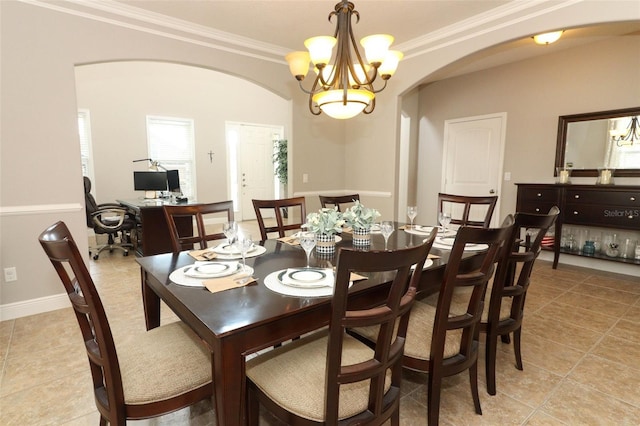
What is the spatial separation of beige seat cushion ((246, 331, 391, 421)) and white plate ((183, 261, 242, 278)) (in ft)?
1.29

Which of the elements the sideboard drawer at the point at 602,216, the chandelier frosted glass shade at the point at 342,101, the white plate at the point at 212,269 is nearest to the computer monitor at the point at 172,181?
the chandelier frosted glass shade at the point at 342,101

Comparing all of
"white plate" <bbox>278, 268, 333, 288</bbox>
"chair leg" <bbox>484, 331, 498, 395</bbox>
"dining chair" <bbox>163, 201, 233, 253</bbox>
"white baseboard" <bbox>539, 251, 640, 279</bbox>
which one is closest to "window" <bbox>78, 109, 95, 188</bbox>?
"dining chair" <bbox>163, 201, 233, 253</bbox>

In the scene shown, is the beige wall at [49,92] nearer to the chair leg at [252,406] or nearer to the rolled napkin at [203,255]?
the rolled napkin at [203,255]

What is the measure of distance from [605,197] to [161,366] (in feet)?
14.4

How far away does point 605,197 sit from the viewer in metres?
3.52

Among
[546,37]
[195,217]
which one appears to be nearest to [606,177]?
[546,37]

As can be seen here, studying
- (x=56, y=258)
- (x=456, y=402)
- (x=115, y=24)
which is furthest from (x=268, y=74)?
(x=456, y=402)

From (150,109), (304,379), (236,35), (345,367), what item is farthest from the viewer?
(150,109)

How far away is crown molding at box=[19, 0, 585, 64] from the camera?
272 cm

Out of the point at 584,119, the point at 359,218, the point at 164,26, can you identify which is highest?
the point at 164,26

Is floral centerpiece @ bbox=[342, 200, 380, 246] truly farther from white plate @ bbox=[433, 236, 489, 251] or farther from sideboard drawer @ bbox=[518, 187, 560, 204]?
sideboard drawer @ bbox=[518, 187, 560, 204]

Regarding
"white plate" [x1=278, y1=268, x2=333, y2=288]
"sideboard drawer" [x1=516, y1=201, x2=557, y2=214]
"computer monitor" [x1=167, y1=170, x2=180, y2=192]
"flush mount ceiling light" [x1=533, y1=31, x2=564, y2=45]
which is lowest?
"white plate" [x1=278, y1=268, x2=333, y2=288]

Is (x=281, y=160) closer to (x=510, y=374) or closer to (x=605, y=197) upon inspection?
(x=605, y=197)

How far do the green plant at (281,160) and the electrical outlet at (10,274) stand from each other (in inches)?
218
